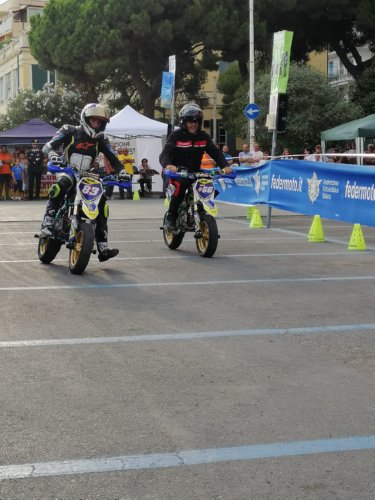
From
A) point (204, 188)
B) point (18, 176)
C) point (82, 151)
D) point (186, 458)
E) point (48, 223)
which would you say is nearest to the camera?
point (186, 458)

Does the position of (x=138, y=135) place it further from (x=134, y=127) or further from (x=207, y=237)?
(x=207, y=237)

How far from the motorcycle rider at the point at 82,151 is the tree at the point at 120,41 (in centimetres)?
3422

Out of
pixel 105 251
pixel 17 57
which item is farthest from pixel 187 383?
pixel 17 57

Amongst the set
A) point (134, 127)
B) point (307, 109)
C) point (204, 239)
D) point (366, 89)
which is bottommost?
point (204, 239)

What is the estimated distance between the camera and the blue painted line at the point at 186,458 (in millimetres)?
3714

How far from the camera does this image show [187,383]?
5.13m

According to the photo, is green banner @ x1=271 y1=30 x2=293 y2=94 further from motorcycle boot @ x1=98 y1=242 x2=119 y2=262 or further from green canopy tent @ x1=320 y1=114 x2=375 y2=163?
green canopy tent @ x1=320 y1=114 x2=375 y2=163

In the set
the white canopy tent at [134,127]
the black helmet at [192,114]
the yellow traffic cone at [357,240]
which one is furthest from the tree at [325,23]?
the black helmet at [192,114]

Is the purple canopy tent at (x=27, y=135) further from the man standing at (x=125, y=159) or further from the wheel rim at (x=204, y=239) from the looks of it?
the wheel rim at (x=204, y=239)

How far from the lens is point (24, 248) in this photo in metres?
12.5

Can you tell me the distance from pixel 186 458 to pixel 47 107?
5020 centimetres

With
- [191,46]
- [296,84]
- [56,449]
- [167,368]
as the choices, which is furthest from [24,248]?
[191,46]

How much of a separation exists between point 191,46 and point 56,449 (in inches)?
1732

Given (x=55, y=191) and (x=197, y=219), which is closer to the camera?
(x=55, y=191)
